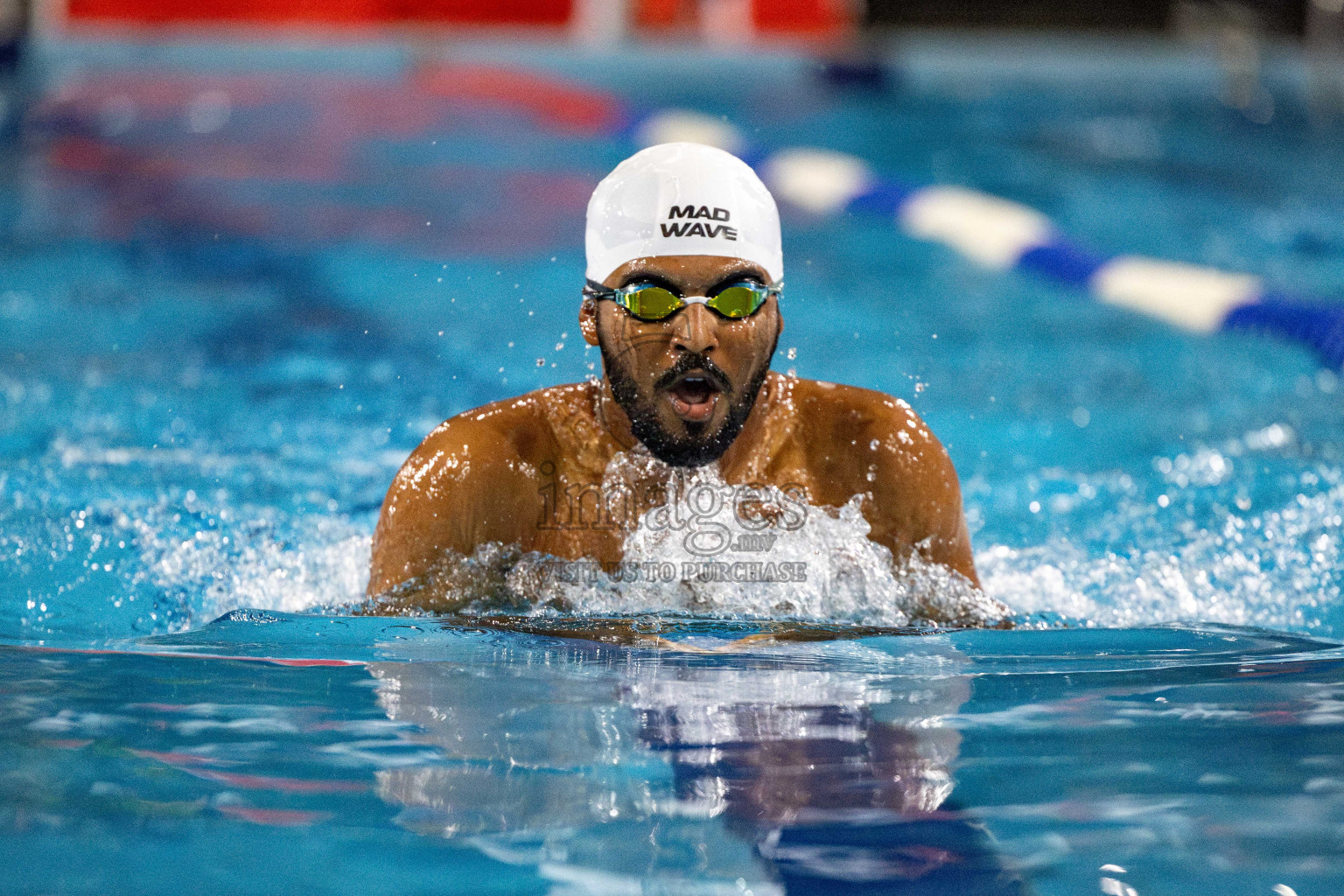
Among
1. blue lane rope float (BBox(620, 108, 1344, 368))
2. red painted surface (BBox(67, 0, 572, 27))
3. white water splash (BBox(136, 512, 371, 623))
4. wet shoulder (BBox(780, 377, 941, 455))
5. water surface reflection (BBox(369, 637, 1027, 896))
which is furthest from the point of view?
red painted surface (BBox(67, 0, 572, 27))

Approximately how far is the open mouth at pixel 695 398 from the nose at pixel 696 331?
0.08 metres

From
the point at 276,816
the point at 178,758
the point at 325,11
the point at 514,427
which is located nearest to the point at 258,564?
the point at 514,427

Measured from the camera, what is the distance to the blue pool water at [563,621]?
1.60 metres

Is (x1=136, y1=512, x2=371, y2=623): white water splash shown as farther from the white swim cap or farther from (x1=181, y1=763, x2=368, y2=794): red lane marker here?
(x1=181, y1=763, x2=368, y2=794): red lane marker

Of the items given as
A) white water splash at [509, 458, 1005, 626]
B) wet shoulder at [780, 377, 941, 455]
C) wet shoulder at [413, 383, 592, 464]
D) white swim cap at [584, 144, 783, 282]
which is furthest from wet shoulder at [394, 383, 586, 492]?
wet shoulder at [780, 377, 941, 455]

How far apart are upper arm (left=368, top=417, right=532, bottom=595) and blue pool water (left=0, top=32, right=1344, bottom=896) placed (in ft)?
0.47

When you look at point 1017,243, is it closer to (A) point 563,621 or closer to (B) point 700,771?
(A) point 563,621

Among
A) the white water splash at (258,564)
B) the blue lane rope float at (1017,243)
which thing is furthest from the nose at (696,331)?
the blue lane rope float at (1017,243)

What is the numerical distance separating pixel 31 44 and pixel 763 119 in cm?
476

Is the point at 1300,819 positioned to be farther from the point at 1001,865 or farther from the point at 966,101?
A: the point at 966,101

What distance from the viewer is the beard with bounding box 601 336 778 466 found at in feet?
7.64

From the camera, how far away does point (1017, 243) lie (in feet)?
19.6

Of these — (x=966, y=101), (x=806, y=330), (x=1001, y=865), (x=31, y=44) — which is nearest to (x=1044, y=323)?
(x=806, y=330)

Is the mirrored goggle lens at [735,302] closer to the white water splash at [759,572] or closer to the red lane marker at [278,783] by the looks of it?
the white water splash at [759,572]
